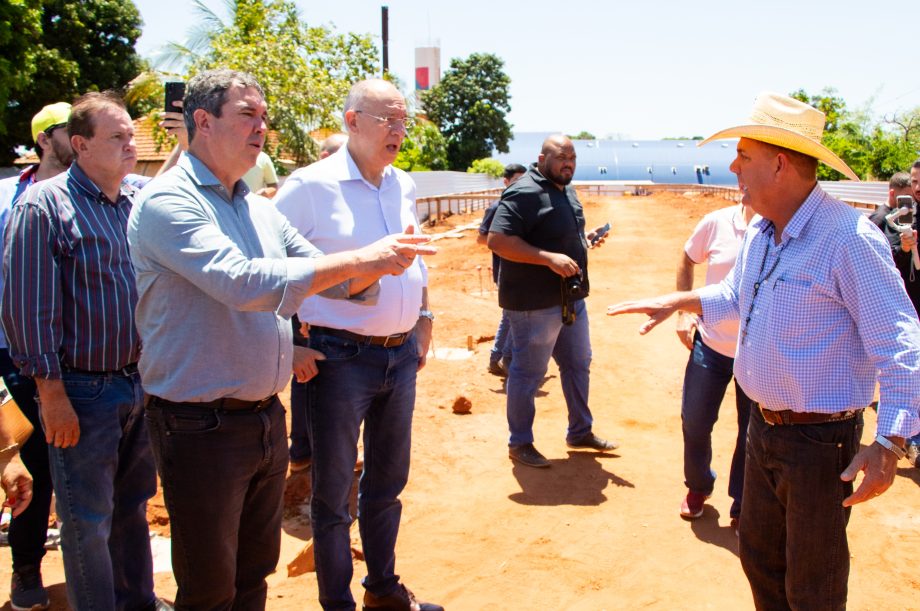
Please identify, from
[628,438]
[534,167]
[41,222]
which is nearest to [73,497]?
[41,222]

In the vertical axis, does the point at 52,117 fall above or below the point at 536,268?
above

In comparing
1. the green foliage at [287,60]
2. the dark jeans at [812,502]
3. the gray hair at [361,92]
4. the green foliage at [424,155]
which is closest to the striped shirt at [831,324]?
the dark jeans at [812,502]

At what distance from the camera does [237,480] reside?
8.79 ft

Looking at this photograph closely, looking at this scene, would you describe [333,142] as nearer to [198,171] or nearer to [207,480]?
[198,171]

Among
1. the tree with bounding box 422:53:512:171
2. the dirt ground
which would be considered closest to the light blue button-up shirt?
the dirt ground

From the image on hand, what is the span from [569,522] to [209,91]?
333 cm

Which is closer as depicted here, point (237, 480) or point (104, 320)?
point (237, 480)

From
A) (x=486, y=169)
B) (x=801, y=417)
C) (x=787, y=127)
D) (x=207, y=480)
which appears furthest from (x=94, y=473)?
(x=486, y=169)

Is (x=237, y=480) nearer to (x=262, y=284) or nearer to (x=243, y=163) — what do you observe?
(x=262, y=284)

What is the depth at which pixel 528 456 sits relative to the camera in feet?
18.3

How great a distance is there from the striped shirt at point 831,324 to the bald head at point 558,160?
8.34 feet

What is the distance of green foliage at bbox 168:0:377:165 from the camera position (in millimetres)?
20219

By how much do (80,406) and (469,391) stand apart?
473 cm

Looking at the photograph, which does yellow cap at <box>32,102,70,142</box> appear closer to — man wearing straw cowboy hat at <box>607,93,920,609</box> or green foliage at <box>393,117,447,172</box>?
man wearing straw cowboy hat at <box>607,93,920,609</box>
